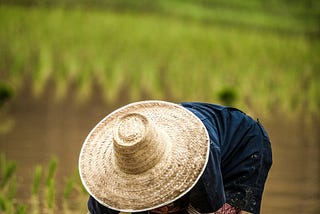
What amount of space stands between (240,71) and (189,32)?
2.27m

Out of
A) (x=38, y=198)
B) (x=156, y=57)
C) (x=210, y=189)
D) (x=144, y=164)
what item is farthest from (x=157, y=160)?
(x=156, y=57)

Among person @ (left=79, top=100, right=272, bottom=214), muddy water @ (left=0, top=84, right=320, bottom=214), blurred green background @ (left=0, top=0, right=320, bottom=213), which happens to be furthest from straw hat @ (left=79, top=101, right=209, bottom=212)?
blurred green background @ (left=0, top=0, right=320, bottom=213)

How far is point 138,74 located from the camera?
331 inches

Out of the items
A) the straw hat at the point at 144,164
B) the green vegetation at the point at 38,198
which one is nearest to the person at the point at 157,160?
the straw hat at the point at 144,164

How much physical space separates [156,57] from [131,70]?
23.7 inches

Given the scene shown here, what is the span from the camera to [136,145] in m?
2.55

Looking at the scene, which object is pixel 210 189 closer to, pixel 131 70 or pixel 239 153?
pixel 239 153

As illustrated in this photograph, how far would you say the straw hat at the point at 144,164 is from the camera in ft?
8.39

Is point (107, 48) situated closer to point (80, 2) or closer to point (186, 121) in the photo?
point (80, 2)

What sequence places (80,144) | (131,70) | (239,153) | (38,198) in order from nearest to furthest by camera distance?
1. (239,153)
2. (38,198)
3. (80,144)
4. (131,70)

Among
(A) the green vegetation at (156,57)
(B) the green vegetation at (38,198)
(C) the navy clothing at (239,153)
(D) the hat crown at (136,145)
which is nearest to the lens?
(D) the hat crown at (136,145)

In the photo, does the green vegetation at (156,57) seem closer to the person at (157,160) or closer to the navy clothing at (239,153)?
the navy clothing at (239,153)

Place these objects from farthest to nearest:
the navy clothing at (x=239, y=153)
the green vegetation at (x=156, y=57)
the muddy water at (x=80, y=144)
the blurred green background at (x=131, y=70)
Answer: the green vegetation at (x=156, y=57) < the blurred green background at (x=131, y=70) < the muddy water at (x=80, y=144) < the navy clothing at (x=239, y=153)

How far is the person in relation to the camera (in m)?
2.56
